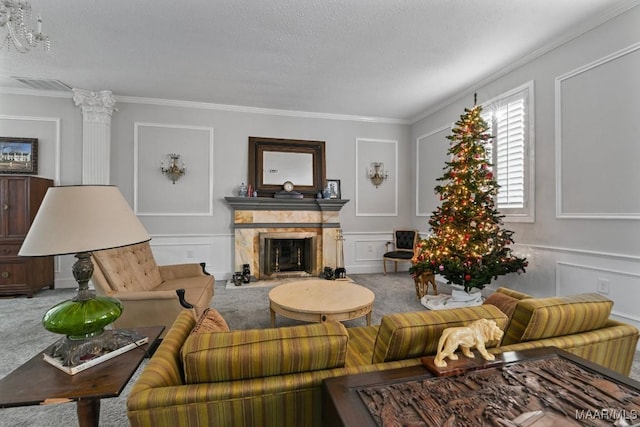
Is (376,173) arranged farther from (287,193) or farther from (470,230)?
(470,230)

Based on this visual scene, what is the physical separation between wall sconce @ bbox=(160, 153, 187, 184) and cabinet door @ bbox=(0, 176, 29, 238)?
167cm

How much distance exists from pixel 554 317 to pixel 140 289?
3036mm

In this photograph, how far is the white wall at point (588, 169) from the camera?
2574 mm

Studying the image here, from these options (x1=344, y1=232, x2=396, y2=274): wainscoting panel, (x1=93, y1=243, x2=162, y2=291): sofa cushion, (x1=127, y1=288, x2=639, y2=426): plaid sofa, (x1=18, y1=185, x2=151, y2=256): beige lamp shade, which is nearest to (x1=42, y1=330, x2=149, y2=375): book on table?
(x1=127, y1=288, x2=639, y2=426): plaid sofa

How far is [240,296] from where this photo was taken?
4.09 metres

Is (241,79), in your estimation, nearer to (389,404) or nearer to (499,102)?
(499,102)

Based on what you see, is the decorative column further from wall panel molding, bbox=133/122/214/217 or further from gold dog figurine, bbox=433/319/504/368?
gold dog figurine, bbox=433/319/504/368

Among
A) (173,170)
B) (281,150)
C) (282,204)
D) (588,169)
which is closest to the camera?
(588,169)

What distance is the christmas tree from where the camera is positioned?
3283 millimetres

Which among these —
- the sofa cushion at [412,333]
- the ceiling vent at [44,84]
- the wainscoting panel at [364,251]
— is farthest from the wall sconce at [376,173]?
the ceiling vent at [44,84]

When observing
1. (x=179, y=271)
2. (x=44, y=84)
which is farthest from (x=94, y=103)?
(x=179, y=271)

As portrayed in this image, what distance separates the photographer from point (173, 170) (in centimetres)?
471

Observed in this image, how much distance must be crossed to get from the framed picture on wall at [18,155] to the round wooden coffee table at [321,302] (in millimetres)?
4319

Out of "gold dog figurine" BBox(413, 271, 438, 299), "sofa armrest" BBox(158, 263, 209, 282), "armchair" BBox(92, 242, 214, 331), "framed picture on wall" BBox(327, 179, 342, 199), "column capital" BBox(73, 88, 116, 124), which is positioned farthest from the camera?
"framed picture on wall" BBox(327, 179, 342, 199)
